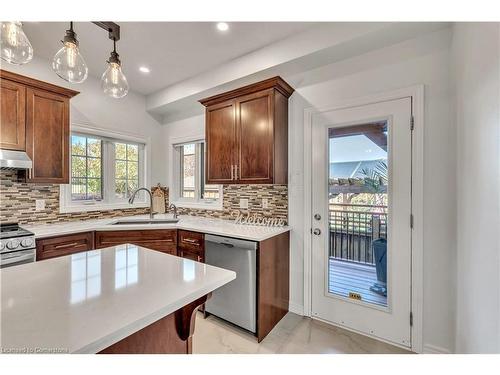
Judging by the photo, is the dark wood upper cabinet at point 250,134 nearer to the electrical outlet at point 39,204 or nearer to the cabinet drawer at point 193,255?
the cabinet drawer at point 193,255

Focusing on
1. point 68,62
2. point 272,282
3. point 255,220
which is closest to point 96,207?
point 255,220

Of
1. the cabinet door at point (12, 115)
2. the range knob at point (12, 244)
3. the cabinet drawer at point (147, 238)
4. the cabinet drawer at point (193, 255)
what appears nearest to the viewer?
the range knob at point (12, 244)

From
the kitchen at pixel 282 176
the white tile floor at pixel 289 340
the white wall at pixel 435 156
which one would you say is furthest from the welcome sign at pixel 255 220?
the white wall at pixel 435 156

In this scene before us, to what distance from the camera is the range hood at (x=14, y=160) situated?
6.44 feet

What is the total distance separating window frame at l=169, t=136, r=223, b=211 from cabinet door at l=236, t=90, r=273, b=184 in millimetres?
814

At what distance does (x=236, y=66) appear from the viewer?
2.52m

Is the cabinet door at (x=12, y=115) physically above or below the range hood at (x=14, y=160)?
above

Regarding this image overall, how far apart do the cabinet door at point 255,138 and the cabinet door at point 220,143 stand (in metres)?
0.10

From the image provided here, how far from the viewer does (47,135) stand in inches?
92.3

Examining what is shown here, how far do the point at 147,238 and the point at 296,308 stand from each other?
1752mm

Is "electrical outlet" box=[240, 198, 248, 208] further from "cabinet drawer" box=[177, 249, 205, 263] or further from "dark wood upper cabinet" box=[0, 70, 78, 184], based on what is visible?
"dark wood upper cabinet" box=[0, 70, 78, 184]
